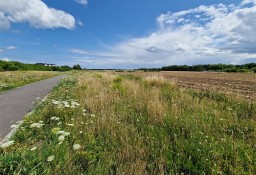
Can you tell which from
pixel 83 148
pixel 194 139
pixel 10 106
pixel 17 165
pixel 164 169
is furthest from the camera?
pixel 10 106

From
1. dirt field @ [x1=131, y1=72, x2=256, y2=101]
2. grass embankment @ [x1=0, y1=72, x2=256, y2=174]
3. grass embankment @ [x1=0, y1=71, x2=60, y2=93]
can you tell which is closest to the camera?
grass embankment @ [x1=0, y1=72, x2=256, y2=174]

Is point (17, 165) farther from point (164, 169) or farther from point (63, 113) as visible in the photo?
point (63, 113)

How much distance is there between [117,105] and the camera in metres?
8.23

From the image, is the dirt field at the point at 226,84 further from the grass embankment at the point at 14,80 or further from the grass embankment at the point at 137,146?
the grass embankment at the point at 14,80

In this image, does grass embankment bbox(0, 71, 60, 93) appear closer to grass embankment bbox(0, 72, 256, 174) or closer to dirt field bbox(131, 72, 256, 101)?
grass embankment bbox(0, 72, 256, 174)

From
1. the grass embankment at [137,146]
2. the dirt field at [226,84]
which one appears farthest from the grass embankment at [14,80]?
the dirt field at [226,84]

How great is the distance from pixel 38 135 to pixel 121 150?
219 centimetres

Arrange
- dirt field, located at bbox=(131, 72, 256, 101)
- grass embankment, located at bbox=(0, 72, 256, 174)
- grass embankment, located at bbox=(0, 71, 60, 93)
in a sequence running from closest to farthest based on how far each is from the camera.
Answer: grass embankment, located at bbox=(0, 72, 256, 174) < dirt field, located at bbox=(131, 72, 256, 101) < grass embankment, located at bbox=(0, 71, 60, 93)

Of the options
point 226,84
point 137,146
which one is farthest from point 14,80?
point 226,84

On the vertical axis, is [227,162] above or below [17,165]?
below

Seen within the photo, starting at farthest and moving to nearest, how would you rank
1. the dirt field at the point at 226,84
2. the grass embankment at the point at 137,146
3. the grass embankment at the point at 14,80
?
1. the grass embankment at the point at 14,80
2. the dirt field at the point at 226,84
3. the grass embankment at the point at 137,146

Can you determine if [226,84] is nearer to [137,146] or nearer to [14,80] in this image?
[137,146]

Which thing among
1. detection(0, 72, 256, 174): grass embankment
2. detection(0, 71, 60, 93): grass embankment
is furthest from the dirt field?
detection(0, 71, 60, 93): grass embankment

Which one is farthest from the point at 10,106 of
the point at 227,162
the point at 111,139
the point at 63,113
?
the point at 227,162
